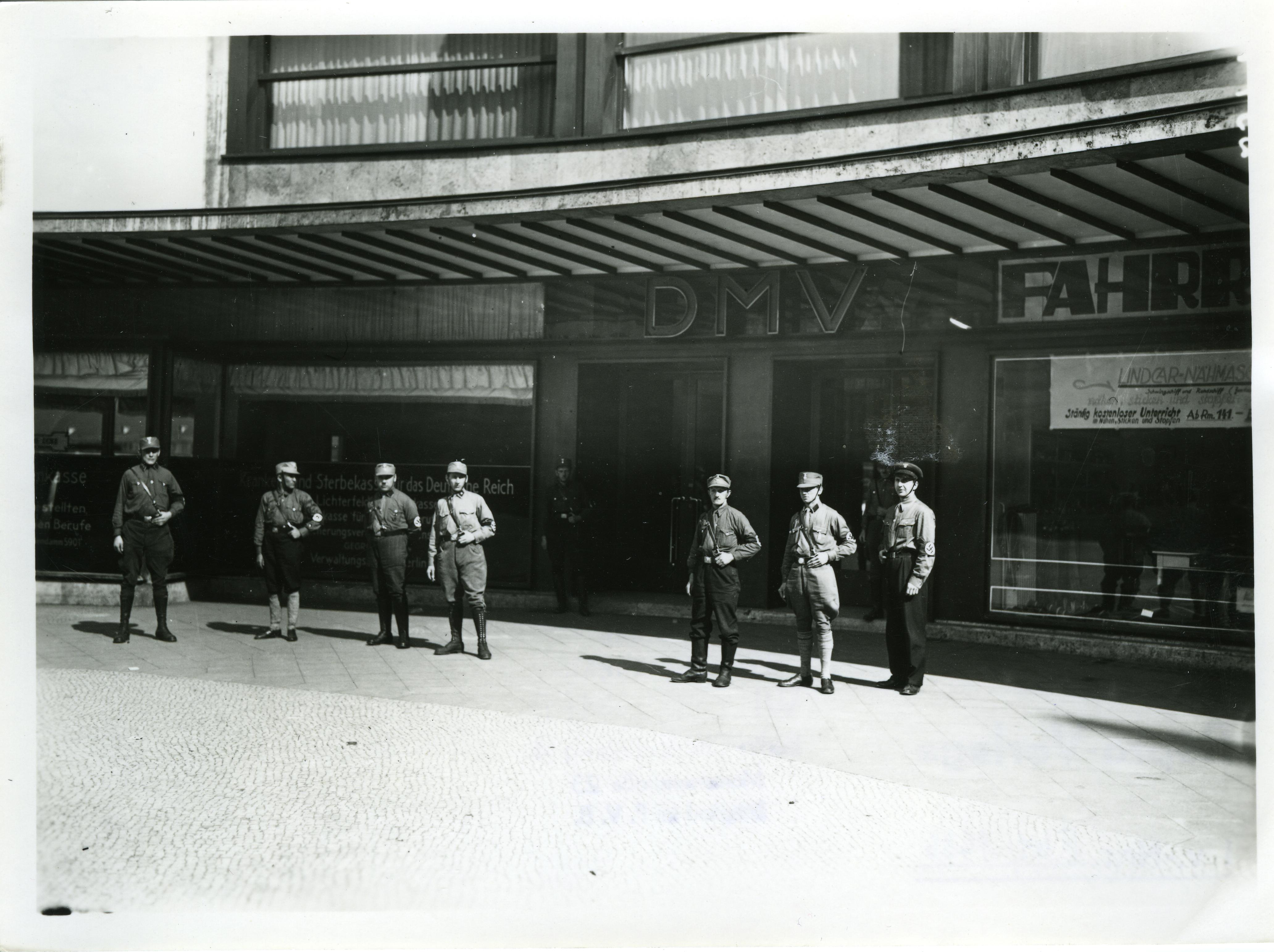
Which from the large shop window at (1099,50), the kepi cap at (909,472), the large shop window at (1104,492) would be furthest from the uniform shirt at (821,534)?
the large shop window at (1099,50)

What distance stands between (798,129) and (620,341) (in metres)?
2.53

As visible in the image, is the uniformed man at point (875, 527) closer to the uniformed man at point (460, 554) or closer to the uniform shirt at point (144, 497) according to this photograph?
the uniformed man at point (460, 554)

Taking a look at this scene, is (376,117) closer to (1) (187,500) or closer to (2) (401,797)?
(1) (187,500)

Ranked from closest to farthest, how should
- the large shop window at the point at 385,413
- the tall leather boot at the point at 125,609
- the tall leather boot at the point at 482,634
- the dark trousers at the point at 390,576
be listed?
the tall leather boot at the point at 482,634 → the tall leather boot at the point at 125,609 → the dark trousers at the point at 390,576 → the large shop window at the point at 385,413

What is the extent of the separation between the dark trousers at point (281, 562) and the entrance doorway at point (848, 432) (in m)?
4.27

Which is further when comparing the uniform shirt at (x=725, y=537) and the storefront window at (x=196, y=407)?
the storefront window at (x=196, y=407)

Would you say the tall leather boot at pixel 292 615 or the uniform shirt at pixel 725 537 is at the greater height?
the uniform shirt at pixel 725 537

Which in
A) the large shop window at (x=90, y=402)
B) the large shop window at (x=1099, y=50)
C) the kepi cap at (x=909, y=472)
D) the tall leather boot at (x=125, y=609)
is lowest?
the tall leather boot at (x=125, y=609)

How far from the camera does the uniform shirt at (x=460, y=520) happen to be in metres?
8.14

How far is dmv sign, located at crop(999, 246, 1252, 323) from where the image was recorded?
23.0 feet

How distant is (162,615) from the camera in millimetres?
8266

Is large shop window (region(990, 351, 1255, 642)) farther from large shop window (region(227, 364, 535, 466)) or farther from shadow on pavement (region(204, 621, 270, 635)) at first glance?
shadow on pavement (region(204, 621, 270, 635))

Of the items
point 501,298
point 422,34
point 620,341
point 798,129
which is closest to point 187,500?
point 501,298

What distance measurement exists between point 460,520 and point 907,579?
3.62 m
